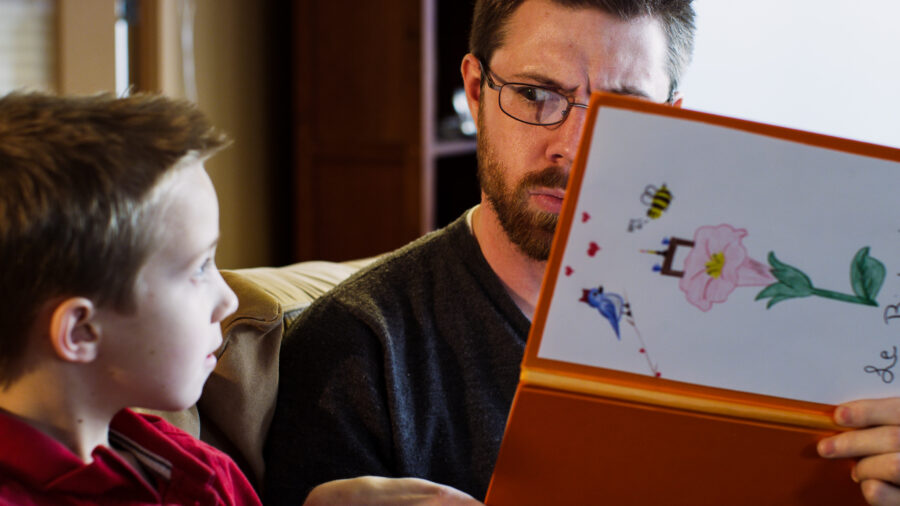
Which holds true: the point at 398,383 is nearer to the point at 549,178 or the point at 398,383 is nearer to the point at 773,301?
the point at 549,178

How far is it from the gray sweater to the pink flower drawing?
39 cm

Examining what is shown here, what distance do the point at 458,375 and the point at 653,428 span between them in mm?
375

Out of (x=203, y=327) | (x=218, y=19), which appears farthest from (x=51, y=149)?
(x=218, y=19)

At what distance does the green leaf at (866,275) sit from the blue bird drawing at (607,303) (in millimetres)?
202

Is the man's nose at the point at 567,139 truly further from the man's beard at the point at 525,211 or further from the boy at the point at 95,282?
the boy at the point at 95,282

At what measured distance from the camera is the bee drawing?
70 cm

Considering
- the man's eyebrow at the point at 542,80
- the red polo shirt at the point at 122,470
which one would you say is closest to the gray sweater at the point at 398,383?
the red polo shirt at the point at 122,470

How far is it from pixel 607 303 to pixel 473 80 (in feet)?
2.06

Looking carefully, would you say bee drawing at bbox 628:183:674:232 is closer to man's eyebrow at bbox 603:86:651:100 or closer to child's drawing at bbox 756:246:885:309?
child's drawing at bbox 756:246:885:309

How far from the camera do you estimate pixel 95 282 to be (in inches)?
27.4

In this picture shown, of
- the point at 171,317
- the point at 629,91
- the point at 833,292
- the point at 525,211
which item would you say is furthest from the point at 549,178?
the point at 171,317

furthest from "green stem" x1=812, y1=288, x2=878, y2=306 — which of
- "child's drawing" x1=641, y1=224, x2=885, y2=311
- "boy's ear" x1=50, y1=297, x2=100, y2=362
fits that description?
"boy's ear" x1=50, y1=297, x2=100, y2=362

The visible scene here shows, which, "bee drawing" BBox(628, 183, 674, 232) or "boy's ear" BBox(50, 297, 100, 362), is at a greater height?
"bee drawing" BBox(628, 183, 674, 232)

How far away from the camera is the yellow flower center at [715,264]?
0.72 meters
